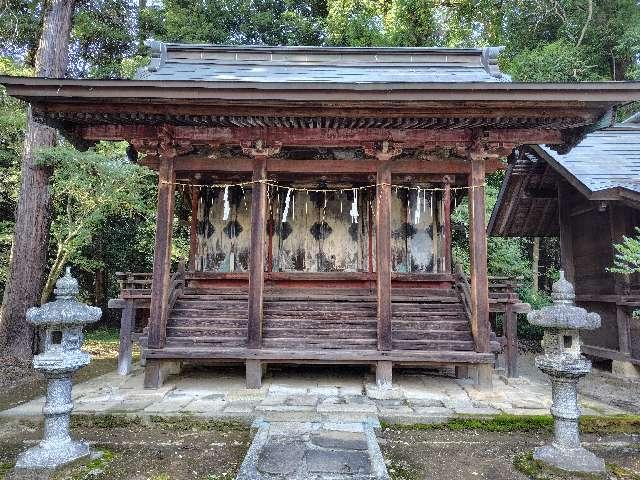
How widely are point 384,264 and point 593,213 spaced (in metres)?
5.60

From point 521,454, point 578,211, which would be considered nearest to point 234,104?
point 521,454

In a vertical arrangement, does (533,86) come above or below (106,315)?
above

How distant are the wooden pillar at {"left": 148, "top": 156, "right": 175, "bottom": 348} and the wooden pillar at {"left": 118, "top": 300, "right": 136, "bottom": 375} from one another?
166cm

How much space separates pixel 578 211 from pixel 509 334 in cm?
383

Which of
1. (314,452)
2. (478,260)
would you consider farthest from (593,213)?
(314,452)

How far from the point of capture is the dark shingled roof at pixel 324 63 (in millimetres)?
9039

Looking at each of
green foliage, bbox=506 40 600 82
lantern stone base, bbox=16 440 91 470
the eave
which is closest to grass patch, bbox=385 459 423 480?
lantern stone base, bbox=16 440 91 470

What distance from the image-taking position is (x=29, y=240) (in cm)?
972

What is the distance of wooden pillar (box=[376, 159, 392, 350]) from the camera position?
675 centimetres

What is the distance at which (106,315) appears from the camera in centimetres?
1773

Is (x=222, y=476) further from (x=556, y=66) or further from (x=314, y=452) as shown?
(x=556, y=66)

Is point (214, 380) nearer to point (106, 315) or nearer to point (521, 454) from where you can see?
point (521, 454)

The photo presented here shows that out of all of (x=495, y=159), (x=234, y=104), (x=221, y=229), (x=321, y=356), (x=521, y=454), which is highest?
(x=234, y=104)

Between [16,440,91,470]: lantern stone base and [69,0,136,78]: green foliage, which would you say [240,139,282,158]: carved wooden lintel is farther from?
[69,0,136,78]: green foliage
